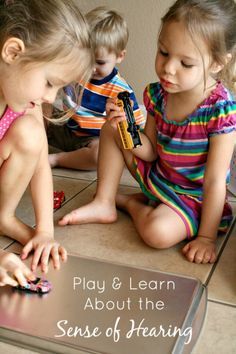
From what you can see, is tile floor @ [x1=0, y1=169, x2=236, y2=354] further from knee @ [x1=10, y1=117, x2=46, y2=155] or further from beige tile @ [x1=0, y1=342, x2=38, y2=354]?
knee @ [x1=10, y1=117, x2=46, y2=155]

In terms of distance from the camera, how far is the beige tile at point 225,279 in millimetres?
834

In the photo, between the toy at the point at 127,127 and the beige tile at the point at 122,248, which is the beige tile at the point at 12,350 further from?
the toy at the point at 127,127

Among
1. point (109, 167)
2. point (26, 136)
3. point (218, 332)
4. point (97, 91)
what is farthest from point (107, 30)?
point (218, 332)

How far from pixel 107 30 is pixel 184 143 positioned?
1.87ft

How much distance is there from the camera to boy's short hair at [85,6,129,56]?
139 centimetres

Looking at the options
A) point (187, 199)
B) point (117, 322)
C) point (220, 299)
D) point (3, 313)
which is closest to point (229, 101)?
point (187, 199)

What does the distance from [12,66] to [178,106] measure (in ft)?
1.27

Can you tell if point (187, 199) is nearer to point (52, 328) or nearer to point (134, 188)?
point (134, 188)

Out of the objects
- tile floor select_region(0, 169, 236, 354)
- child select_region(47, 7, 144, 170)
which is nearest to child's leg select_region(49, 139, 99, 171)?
child select_region(47, 7, 144, 170)

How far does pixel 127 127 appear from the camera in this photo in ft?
3.36

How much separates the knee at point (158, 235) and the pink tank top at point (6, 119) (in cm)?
37

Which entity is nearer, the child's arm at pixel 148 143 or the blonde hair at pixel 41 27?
the blonde hair at pixel 41 27

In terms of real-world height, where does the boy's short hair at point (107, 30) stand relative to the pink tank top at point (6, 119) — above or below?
above

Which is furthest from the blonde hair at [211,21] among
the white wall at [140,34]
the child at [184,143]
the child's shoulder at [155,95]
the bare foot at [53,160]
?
the white wall at [140,34]
